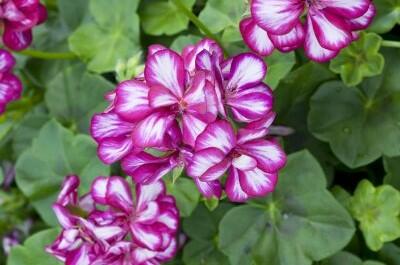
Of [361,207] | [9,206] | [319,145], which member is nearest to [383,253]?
[361,207]

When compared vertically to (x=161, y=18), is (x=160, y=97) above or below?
above

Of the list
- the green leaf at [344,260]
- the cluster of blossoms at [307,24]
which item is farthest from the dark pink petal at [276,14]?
the green leaf at [344,260]

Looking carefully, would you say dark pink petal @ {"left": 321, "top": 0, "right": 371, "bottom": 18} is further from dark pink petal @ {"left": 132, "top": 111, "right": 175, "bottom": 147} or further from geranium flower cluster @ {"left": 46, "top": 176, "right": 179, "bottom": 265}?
geranium flower cluster @ {"left": 46, "top": 176, "right": 179, "bottom": 265}

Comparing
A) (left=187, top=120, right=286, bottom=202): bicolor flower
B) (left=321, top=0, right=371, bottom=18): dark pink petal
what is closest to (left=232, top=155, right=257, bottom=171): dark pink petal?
(left=187, top=120, right=286, bottom=202): bicolor flower

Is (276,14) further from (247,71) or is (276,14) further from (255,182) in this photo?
(255,182)

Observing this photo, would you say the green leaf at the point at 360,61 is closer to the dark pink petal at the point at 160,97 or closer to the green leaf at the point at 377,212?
the green leaf at the point at 377,212

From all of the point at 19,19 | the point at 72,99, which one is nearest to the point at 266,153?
the point at 19,19
